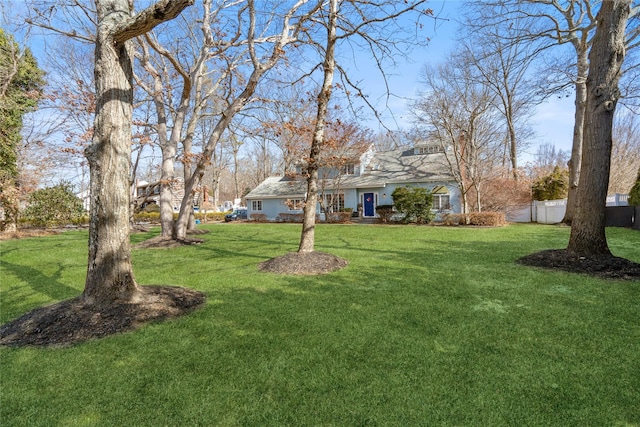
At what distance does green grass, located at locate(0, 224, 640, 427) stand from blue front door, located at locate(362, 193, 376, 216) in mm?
16788

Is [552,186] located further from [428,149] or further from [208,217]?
[208,217]

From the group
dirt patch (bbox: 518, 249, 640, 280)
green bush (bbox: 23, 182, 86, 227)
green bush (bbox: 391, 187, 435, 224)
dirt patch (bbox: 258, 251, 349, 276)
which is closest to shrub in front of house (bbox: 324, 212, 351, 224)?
green bush (bbox: 391, 187, 435, 224)

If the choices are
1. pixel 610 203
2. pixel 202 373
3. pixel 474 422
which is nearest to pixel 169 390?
pixel 202 373

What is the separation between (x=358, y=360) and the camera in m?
2.81

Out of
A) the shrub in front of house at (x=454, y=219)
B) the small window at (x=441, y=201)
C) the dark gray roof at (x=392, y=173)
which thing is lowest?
the shrub in front of house at (x=454, y=219)

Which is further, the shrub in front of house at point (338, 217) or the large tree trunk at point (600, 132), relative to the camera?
the shrub in front of house at point (338, 217)

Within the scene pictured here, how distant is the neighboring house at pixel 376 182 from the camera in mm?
19609

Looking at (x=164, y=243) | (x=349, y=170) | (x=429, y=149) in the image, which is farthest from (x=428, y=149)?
(x=164, y=243)

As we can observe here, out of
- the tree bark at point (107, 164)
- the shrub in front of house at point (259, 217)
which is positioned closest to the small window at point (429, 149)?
the shrub in front of house at point (259, 217)

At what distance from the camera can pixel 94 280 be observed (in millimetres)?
3990

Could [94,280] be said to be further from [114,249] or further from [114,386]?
[114,386]

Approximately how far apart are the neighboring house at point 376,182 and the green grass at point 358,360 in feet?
48.7

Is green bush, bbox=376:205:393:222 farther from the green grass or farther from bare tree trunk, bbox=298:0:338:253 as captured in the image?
the green grass

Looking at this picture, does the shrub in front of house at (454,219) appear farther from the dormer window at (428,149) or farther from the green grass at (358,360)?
the green grass at (358,360)
